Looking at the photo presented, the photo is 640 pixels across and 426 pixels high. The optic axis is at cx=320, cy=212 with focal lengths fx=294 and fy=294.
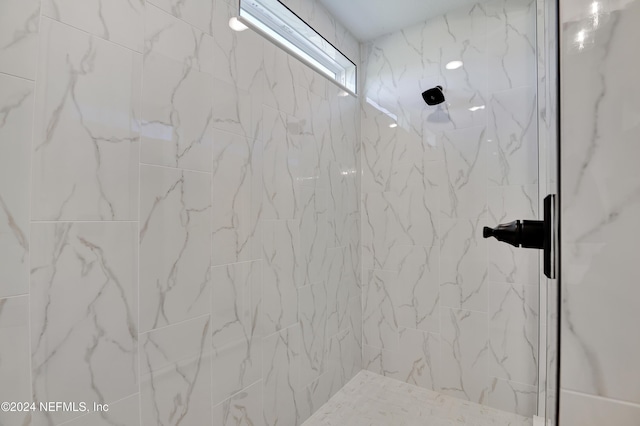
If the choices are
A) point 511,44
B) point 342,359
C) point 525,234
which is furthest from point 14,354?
point 511,44

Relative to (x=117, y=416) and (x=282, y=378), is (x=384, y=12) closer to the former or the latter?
(x=282, y=378)

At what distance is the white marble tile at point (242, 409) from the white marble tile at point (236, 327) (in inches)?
1.2

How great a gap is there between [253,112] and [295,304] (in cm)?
113

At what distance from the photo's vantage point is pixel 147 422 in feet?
3.50

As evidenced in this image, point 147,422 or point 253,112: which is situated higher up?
point 253,112

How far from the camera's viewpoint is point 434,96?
2.08m

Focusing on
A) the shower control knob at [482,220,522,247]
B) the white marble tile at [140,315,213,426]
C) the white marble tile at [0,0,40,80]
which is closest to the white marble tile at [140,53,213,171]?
the white marble tile at [0,0,40,80]

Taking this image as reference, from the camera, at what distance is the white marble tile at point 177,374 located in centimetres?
108

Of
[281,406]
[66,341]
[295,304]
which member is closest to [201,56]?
[66,341]
